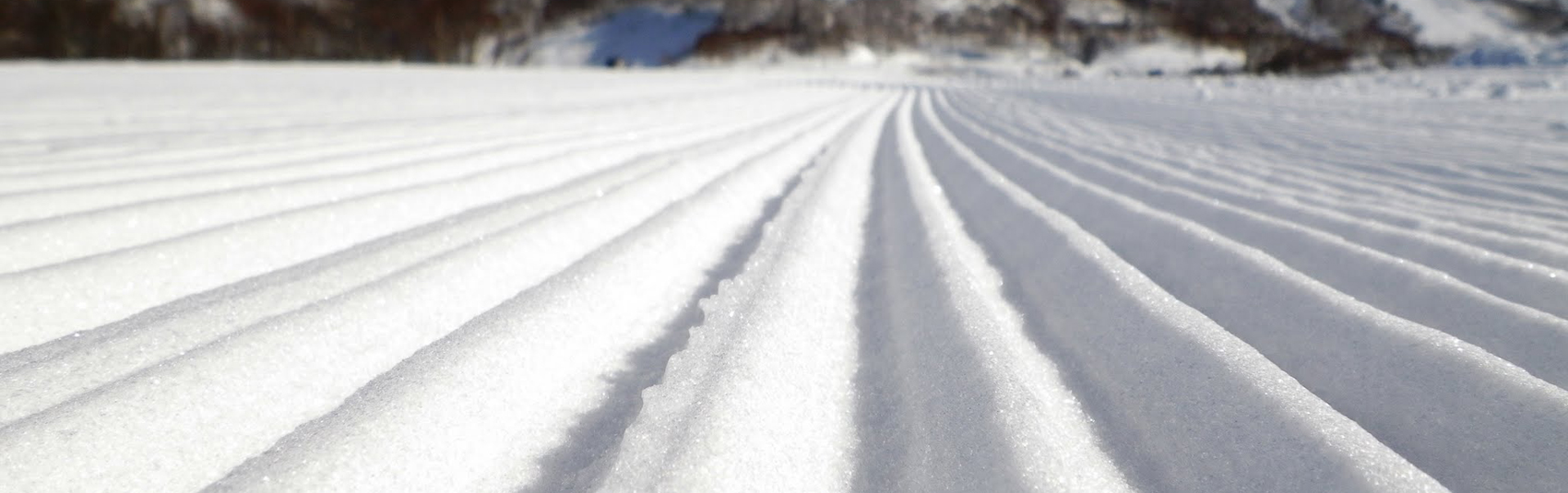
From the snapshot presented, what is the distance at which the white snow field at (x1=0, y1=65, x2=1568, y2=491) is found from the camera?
2.32ft

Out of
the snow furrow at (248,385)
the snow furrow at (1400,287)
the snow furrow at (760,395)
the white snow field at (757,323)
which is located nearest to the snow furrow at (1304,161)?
the white snow field at (757,323)

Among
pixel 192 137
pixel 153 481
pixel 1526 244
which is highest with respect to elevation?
pixel 192 137

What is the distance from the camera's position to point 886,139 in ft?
11.2

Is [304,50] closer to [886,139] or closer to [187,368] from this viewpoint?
[886,139]

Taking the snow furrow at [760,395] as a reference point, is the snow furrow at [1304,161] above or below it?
above

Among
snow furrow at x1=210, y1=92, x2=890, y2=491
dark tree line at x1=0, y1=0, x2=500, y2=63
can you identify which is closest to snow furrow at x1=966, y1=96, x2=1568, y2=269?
snow furrow at x1=210, y1=92, x2=890, y2=491

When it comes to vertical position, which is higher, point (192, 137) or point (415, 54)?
point (415, 54)

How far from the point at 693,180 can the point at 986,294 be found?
1043 millimetres

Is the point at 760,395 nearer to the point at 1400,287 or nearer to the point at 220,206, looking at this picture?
the point at 1400,287

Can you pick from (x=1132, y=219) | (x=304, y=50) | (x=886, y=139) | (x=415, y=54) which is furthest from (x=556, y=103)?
(x=415, y=54)

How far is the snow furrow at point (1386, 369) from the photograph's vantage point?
697 millimetres

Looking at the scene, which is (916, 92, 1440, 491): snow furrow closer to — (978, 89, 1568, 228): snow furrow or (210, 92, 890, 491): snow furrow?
(210, 92, 890, 491): snow furrow

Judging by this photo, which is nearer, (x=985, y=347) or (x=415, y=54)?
(x=985, y=347)

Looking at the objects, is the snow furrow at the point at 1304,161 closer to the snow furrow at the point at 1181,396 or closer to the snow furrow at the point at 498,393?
the snow furrow at the point at 1181,396
